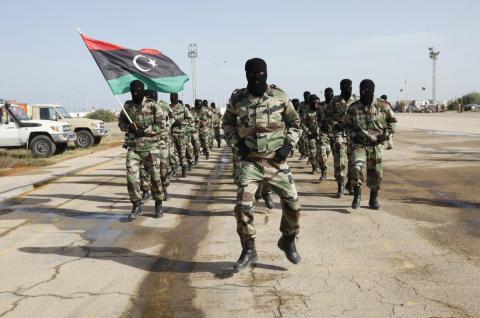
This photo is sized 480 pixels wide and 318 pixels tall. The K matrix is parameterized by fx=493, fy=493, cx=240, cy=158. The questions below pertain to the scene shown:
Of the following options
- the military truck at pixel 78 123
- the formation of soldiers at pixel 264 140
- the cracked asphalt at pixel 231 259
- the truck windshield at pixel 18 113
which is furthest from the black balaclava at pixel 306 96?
the military truck at pixel 78 123

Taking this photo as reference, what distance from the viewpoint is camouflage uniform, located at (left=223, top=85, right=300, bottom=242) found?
15.3 ft

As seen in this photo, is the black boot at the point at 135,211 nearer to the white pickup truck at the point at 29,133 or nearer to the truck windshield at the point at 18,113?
the white pickup truck at the point at 29,133

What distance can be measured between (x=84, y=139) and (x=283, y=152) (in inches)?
816

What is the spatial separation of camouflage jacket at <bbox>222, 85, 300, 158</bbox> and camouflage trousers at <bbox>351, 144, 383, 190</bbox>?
290 centimetres

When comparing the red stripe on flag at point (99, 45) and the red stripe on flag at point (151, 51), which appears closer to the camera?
the red stripe on flag at point (99, 45)

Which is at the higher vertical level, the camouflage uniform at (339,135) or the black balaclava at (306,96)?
the black balaclava at (306,96)

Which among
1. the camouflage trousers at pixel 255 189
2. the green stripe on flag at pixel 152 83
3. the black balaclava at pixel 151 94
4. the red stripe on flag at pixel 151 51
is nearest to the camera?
the camouflage trousers at pixel 255 189

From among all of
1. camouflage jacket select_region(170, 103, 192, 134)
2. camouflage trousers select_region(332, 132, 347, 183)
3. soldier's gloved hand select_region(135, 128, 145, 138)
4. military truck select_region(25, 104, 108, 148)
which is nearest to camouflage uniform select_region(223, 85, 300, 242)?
soldier's gloved hand select_region(135, 128, 145, 138)

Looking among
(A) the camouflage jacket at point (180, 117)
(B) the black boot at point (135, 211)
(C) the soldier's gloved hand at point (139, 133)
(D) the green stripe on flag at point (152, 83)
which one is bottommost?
(B) the black boot at point (135, 211)

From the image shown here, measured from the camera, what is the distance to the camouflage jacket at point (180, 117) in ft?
39.1

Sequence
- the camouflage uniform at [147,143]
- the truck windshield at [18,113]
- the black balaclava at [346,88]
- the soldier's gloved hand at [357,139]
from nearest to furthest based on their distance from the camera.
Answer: the camouflage uniform at [147,143], the soldier's gloved hand at [357,139], the black balaclava at [346,88], the truck windshield at [18,113]

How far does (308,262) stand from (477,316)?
5.70 feet

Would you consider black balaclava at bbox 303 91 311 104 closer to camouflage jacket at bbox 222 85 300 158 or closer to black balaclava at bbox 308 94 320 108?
black balaclava at bbox 308 94 320 108

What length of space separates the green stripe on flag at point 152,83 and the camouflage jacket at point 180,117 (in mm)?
2190
